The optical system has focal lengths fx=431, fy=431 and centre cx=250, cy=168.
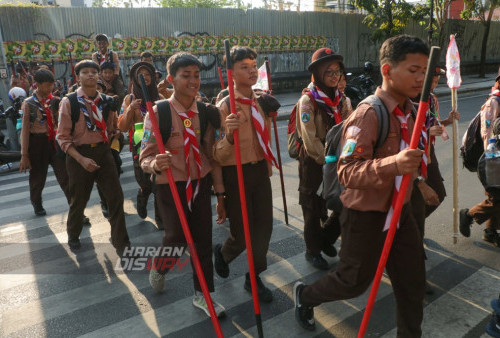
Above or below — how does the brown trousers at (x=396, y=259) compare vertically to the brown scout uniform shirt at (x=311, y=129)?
below

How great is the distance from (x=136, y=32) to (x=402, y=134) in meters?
14.5

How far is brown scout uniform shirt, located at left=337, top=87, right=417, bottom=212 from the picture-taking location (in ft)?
7.07

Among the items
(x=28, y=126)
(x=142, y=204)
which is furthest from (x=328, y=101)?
(x=28, y=126)

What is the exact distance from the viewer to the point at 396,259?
2443mm

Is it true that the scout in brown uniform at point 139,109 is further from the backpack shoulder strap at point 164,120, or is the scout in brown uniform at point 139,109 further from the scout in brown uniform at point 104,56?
the scout in brown uniform at point 104,56

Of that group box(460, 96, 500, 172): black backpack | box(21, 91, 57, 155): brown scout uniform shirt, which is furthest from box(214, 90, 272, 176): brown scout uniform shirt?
box(21, 91, 57, 155): brown scout uniform shirt

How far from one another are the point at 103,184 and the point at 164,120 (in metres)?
1.61

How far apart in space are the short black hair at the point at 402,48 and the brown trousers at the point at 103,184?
2.97m

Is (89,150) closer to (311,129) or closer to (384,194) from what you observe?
(311,129)

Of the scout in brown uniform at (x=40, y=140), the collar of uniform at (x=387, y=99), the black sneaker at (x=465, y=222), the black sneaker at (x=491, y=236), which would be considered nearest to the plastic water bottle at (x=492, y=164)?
the black sneaker at (x=465, y=222)

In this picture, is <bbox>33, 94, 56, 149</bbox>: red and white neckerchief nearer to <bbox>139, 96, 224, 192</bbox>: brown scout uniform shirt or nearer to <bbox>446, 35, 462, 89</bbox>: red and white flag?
<bbox>139, 96, 224, 192</bbox>: brown scout uniform shirt

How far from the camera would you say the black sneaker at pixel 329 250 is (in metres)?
3.98

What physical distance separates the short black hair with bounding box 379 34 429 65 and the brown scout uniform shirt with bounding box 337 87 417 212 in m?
0.19

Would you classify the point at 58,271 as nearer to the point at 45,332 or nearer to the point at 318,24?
the point at 45,332
